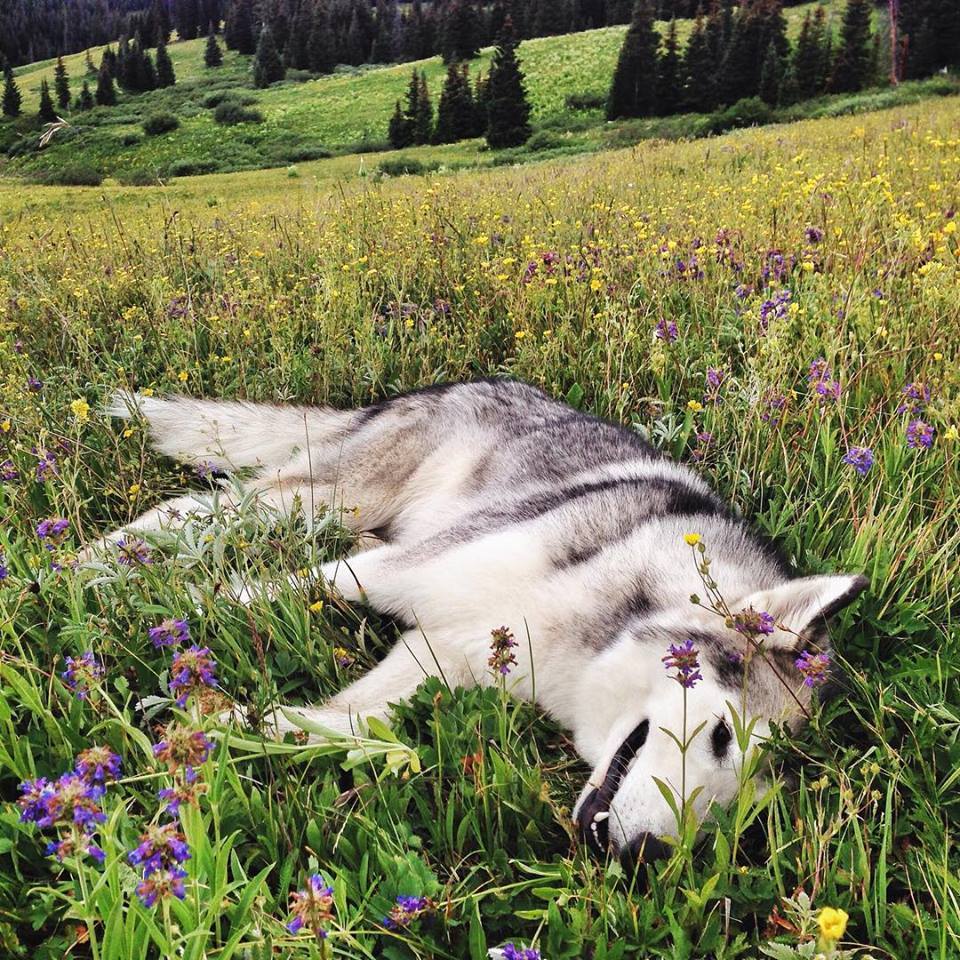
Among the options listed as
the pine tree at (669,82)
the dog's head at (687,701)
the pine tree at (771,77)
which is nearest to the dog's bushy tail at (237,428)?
the dog's head at (687,701)

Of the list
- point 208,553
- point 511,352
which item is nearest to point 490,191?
point 511,352

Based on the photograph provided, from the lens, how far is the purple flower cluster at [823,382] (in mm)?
2938

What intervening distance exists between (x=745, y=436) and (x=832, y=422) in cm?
54

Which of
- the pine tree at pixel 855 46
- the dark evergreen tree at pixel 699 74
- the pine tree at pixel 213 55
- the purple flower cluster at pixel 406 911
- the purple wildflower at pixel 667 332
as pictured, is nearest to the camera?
the purple flower cluster at pixel 406 911

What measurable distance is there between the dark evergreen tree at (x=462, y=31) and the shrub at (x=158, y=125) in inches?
1241

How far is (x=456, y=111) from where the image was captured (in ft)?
164

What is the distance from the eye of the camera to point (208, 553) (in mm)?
2678

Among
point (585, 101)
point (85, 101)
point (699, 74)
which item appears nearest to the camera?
point (699, 74)

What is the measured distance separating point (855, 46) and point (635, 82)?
1482 cm

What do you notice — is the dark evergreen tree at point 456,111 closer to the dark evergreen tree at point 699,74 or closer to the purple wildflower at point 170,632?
the dark evergreen tree at point 699,74

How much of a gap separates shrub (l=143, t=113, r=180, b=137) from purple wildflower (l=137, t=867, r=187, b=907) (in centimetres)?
7075

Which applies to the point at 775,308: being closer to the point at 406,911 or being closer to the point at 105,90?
the point at 406,911

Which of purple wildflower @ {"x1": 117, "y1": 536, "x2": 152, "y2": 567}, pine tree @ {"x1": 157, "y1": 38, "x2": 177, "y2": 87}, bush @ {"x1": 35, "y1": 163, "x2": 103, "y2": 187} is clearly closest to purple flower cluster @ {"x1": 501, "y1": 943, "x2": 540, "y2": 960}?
purple wildflower @ {"x1": 117, "y1": 536, "x2": 152, "y2": 567}

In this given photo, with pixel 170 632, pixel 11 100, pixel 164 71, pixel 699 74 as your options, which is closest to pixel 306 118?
pixel 699 74
